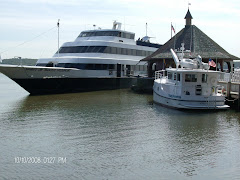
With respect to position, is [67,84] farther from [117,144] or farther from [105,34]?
[117,144]

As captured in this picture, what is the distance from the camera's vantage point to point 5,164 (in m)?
10.9

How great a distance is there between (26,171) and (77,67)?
24.1m

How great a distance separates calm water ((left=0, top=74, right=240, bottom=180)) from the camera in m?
10.5

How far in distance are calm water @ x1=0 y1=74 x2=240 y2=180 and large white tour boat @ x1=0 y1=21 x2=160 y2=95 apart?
8.35m

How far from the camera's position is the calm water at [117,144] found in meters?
10.5

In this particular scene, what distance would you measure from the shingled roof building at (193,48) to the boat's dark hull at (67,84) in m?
5.27

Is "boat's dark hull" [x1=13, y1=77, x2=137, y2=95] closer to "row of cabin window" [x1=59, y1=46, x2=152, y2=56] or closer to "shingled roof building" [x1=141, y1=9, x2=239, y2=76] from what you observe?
"row of cabin window" [x1=59, y1=46, x2=152, y2=56]

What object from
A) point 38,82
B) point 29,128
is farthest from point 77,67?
point 29,128

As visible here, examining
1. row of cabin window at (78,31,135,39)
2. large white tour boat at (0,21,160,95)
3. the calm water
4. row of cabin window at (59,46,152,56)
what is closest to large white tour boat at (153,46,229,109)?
the calm water

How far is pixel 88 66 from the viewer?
113 feet

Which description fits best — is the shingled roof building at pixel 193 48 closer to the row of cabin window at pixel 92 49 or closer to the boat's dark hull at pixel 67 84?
the row of cabin window at pixel 92 49

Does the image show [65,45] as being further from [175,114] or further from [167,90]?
[175,114]

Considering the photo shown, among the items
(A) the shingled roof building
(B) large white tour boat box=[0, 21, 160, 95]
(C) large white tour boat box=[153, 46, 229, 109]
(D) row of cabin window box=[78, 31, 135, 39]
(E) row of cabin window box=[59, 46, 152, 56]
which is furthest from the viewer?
(D) row of cabin window box=[78, 31, 135, 39]

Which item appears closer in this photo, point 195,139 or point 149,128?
point 195,139
